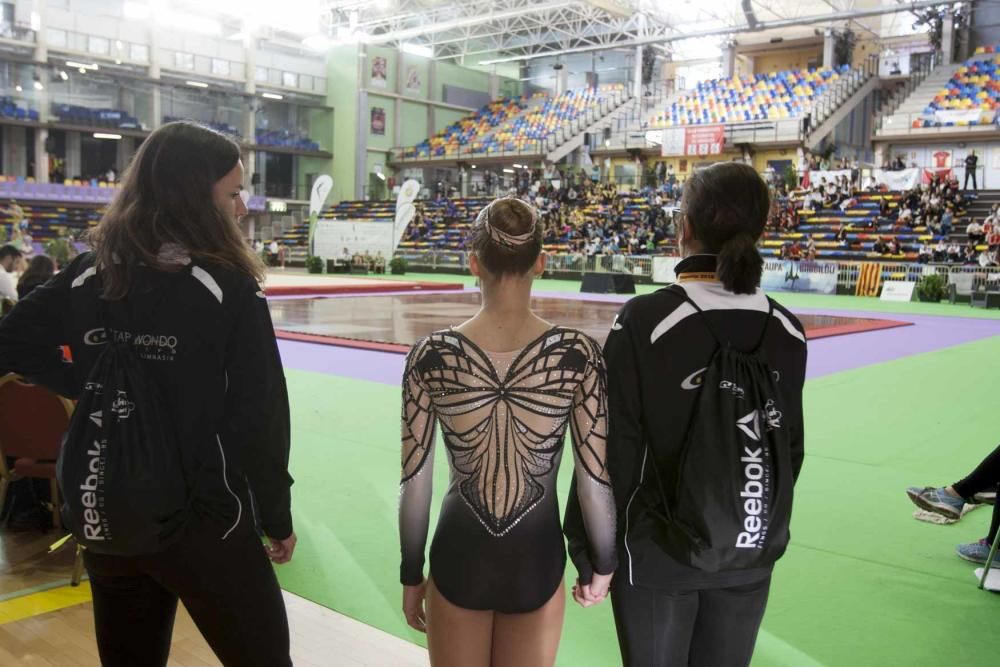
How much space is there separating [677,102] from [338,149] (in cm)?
1837

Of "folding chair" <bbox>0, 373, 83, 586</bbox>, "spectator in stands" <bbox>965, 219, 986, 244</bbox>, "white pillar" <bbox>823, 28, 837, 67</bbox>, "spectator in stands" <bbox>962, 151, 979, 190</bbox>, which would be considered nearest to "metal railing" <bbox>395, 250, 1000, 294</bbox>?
"spectator in stands" <bbox>965, 219, 986, 244</bbox>

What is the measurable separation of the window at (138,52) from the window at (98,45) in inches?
38.7

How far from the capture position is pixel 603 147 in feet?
136

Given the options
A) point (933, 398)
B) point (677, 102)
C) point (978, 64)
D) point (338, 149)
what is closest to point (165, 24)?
point (338, 149)

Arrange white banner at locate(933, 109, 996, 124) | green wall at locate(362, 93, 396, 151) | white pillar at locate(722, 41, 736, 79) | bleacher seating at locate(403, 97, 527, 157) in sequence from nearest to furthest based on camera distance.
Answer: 1. white banner at locate(933, 109, 996, 124)
2. white pillar at locate(722, 41, 736, 79)
3. bleacher seating at locate(403, 97, 527, 157)
4. green wall at locate(362, 93, 396, 151)

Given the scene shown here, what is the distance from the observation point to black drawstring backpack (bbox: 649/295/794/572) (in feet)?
6.40

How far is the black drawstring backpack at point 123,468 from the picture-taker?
1843 millimetres

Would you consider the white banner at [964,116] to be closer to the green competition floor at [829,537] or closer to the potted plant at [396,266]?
the potted plant at [396,266]

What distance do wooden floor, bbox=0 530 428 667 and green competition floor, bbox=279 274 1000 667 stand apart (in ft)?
0.39

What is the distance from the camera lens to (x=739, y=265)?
2.05m

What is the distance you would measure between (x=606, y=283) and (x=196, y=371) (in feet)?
74.8

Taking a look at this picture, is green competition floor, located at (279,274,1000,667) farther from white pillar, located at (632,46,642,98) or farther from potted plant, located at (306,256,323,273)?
white pillar, located at (632,46,642,98)

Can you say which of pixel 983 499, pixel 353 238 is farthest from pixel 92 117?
pixel 983 499

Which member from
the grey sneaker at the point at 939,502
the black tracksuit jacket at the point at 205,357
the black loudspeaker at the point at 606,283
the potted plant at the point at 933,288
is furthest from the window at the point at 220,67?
the black tracksuit jacket at the point at 205,357
